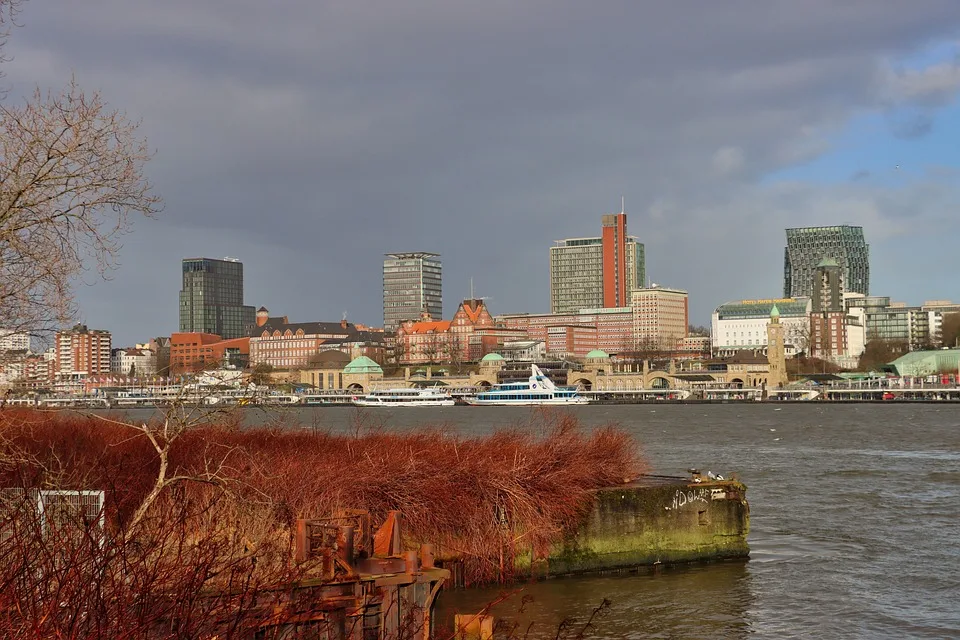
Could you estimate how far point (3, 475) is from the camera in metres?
17.9

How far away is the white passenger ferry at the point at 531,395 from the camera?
16675cm

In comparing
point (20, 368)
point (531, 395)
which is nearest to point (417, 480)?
point (20, 368)

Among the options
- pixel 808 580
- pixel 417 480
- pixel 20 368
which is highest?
pixel 20 368

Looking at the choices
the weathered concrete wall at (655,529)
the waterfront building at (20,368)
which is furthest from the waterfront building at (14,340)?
the weathered concrete wall at (655,529)

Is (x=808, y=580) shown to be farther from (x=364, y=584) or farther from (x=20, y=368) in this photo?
(x=20, y=368)

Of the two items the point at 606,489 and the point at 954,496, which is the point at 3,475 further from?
the point at 954,496

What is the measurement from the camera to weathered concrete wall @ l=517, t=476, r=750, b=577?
25.2m

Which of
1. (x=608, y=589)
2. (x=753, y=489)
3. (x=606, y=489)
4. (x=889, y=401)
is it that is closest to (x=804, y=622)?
(x=608, y=589)

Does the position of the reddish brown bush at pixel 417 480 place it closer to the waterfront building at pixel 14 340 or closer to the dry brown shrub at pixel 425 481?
the dry brown shrub at pixel 425 481

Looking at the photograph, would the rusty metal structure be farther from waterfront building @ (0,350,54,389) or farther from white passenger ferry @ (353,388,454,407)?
white passenger ferry @ (353,388,454,407)

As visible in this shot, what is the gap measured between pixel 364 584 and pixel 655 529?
47.1 ft

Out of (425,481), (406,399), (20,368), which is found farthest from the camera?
(406,399)

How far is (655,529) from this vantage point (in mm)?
26281

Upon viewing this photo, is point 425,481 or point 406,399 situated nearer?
point 425,481
